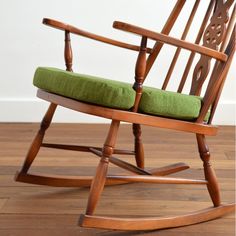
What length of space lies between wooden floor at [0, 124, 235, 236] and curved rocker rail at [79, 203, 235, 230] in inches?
0.7

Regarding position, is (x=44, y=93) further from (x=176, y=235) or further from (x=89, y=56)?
(x=89, y=56)

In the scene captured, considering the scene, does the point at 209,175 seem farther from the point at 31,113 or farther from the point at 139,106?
the point at 31,113

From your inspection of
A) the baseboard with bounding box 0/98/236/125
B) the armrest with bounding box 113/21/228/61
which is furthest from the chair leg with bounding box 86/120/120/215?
the baseboard with bounding box 0/98/236/125

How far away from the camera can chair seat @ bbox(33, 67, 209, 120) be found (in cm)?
105

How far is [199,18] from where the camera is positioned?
277 cm

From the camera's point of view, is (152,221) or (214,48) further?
(214,48)

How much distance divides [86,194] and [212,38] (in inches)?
26.7

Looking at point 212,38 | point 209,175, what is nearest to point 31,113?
point 212,38

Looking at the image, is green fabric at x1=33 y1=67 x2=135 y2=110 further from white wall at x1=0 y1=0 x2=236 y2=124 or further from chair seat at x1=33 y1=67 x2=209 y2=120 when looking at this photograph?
white wall at x1=0 y1=0 x2=236 y2=124

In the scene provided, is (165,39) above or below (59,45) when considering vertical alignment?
above

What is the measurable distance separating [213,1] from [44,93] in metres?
0.75

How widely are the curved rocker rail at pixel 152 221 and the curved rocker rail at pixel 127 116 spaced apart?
0.76 feet

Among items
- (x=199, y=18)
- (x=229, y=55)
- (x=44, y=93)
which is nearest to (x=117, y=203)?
(x=44, y=93)

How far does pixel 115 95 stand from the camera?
41.0 inches
